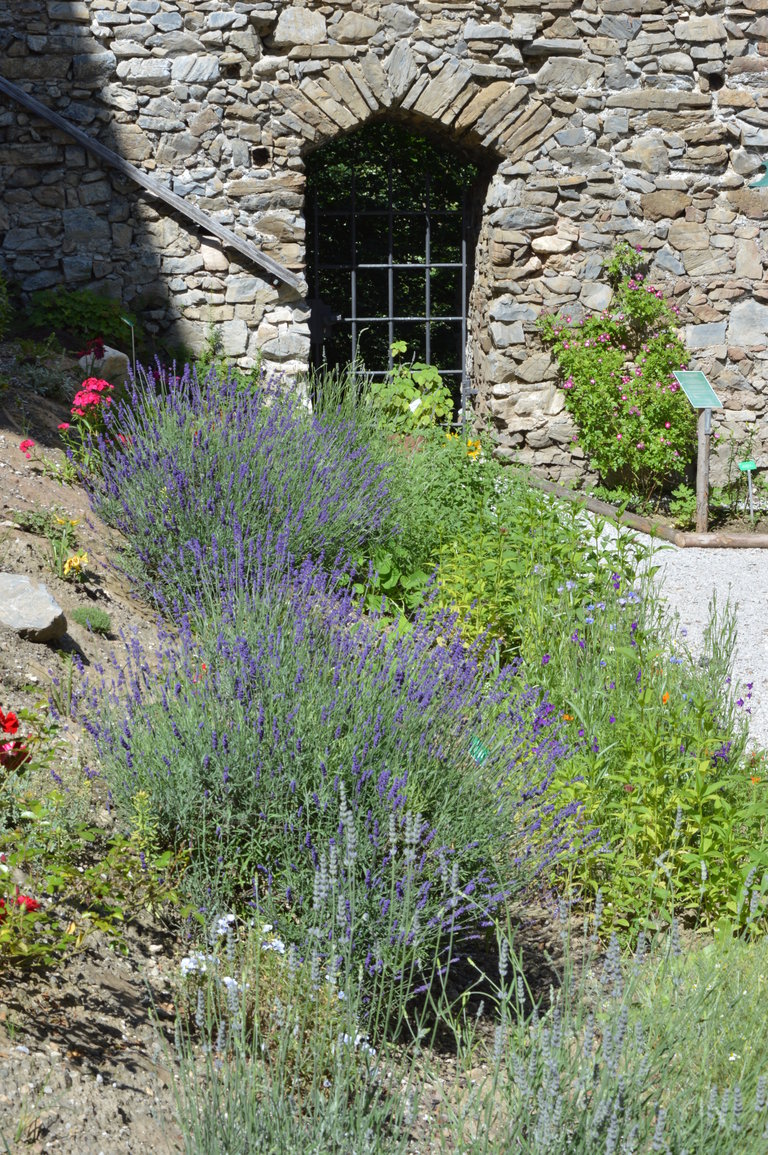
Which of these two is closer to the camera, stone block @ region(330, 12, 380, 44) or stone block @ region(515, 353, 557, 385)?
stone block @ region(330, 12, 380, 44)

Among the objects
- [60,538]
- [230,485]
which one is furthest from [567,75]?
[60,538]

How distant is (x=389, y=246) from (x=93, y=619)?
16.4 feet

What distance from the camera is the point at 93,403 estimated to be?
5113mm

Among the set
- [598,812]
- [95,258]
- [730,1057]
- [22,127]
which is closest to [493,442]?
[95,258]

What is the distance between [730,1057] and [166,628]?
2546 millimetres

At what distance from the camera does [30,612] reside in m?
3.49

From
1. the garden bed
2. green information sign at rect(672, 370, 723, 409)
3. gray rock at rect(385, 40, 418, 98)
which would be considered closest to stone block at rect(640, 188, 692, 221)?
green information sign at rect(672, 370, 723, 409)

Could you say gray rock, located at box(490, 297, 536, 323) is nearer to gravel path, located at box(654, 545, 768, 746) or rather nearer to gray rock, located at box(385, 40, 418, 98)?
gray rock, located at box(385, 40, 418, 98)

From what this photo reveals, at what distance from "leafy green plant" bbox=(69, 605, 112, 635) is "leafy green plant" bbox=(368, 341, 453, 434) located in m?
3.43

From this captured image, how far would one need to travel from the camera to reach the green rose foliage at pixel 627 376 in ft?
23.8

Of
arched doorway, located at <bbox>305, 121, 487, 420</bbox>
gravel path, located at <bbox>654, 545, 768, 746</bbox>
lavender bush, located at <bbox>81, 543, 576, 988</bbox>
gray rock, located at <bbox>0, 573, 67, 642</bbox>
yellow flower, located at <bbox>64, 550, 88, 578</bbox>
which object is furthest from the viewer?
arched doorway, located at <bbox>305, 121, 487, 420</bbox>

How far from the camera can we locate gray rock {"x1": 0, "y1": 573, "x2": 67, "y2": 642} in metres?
3.46

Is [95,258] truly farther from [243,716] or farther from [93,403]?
[243,716]

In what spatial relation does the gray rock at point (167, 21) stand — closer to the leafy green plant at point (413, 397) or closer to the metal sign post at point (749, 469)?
the leafy green plant at point (413, 397)
